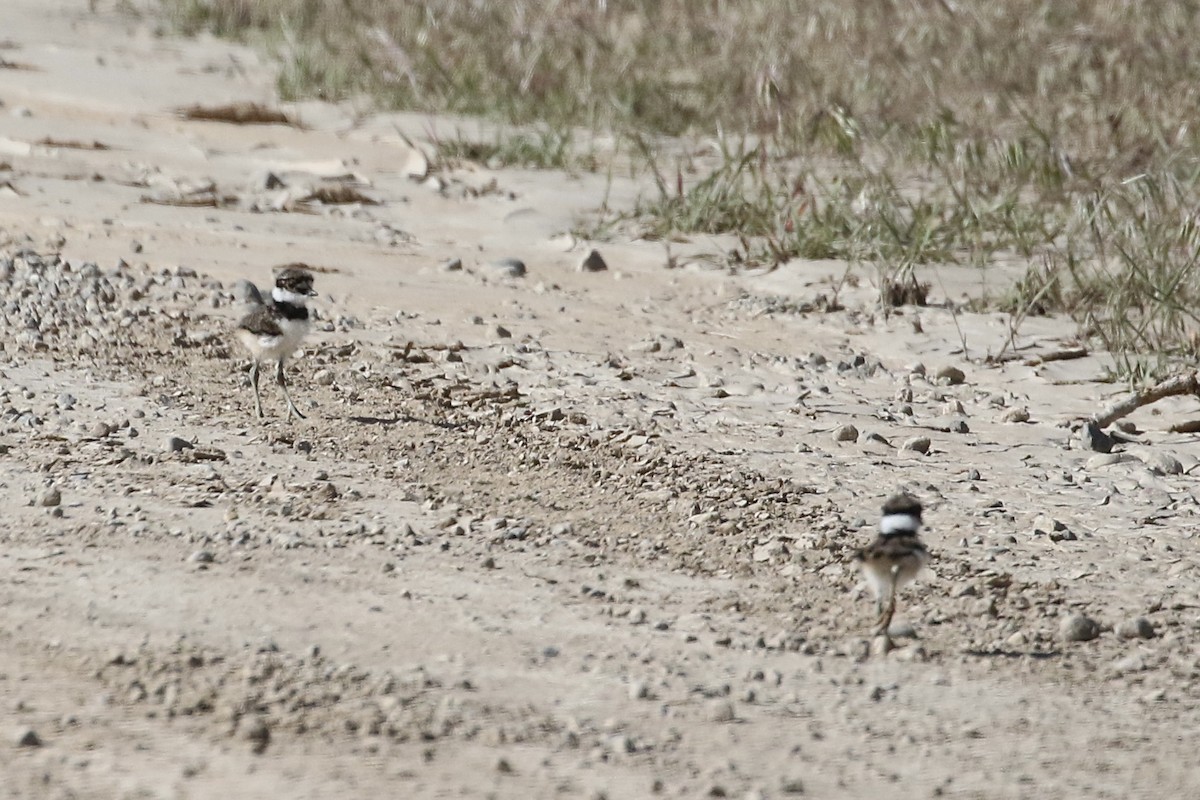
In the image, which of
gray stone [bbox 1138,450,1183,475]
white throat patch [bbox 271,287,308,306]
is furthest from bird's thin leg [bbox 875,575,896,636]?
white throat patch [bbox 271,287,308,306]

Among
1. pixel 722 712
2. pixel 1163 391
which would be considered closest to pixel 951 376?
pixel 1163 391

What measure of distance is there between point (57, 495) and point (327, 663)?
144 cm

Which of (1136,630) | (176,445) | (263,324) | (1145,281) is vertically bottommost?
(176,445)

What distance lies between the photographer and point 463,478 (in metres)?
5.54

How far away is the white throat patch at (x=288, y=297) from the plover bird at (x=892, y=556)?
257 centimetres

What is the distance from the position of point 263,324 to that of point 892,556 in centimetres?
276

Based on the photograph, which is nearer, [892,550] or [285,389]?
[892,550]

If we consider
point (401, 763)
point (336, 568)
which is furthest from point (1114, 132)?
point (401, 763)

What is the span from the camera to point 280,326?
6148 mm

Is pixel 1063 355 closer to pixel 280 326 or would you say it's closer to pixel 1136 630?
pixel 1136 630

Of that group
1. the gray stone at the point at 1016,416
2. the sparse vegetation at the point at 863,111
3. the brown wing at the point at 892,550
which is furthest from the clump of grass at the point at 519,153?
the brown wing at the point at 892,550

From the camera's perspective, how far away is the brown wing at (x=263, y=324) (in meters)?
6.15

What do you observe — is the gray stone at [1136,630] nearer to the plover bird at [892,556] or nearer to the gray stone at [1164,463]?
the plover bird at [892,556]

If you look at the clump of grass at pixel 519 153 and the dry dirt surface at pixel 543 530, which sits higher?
the clump of grass at pixel 519 153
